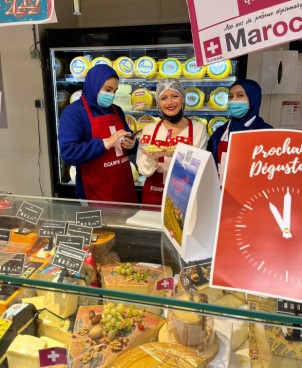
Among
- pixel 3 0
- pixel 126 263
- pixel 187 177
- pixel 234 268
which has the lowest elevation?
pixel 126 263

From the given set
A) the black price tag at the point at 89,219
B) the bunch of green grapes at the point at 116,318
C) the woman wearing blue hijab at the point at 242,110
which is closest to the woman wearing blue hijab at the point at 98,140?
the woman wearing blue hijab at the point at 242,110

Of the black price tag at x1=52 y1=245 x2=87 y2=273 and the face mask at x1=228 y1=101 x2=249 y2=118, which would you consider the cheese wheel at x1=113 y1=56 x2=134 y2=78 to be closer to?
the face mask at x1=228 y1=101 x2=249 y2=118

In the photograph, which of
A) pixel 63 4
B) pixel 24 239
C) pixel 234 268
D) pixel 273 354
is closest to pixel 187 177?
pixel 234 268

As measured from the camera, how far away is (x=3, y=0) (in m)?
1.71

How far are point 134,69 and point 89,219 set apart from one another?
249 centimetres

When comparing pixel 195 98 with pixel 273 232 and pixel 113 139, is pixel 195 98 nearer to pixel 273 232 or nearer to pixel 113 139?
pixel 113 139

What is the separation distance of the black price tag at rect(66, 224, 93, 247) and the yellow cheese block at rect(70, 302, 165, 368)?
24 centimetres

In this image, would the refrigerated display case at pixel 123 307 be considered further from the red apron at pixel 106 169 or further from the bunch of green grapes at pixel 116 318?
the red apron at pixel 106 169

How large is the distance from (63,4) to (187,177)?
357 cm

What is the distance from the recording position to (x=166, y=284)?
42.1 inches

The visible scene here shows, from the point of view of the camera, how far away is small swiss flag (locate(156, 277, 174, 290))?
1060mm

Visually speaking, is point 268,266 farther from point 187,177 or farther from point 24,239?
point 24,239

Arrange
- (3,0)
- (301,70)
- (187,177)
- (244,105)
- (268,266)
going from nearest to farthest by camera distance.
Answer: (268,266)
(187,177)
(3,0)
(244,105)
(301,70)

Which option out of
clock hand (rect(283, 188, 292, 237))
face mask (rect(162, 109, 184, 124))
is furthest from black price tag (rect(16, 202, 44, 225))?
face mask (rect(162, 109, 184, 124))
